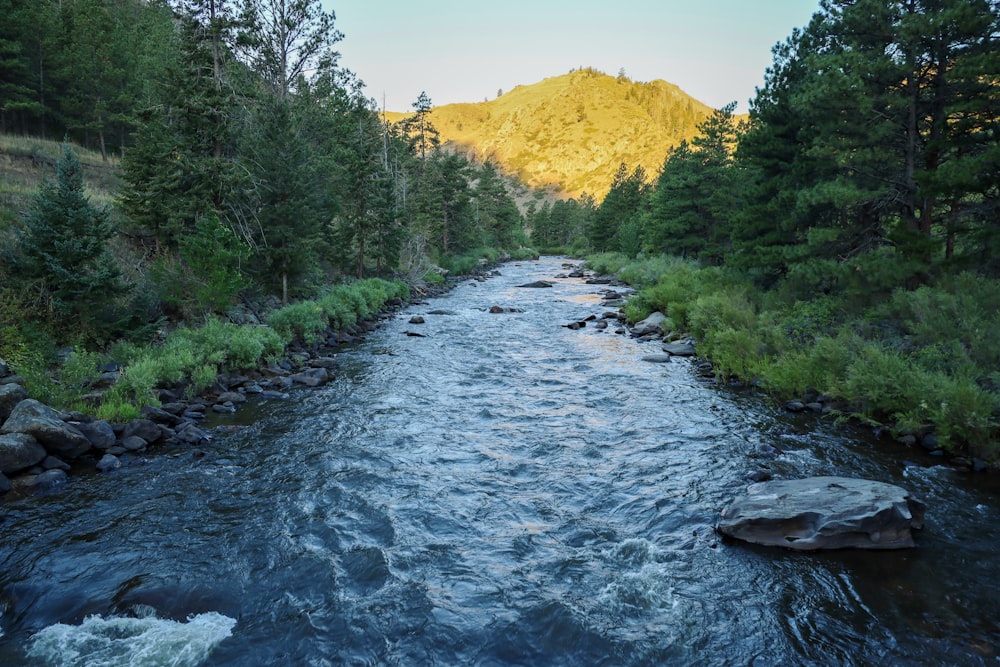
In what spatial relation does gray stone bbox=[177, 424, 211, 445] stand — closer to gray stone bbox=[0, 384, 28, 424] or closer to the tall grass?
gray stone bbox=[0, 384, 28, 424]

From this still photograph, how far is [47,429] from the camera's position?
9594 millimetres

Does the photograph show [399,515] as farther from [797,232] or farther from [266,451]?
[797,232]

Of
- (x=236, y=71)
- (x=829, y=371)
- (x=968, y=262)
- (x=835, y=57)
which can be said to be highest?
(x=236, y=71)

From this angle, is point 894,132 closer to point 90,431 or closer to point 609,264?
point 90,431

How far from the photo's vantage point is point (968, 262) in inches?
567

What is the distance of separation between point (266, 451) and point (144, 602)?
4.65 meters

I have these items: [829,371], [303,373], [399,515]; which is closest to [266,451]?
[399,515]

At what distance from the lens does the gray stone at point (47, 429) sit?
9484mm

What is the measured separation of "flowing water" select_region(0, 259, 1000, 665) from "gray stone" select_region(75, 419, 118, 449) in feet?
3.09

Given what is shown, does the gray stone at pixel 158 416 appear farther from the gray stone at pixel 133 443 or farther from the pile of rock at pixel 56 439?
the gray stone at pixel 133 443

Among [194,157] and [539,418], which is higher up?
[194,157]

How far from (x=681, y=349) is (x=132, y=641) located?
18269mm

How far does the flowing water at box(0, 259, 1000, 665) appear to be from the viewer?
5.89m

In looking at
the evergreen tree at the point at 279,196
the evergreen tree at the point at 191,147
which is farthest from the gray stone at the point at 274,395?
the evergreen tree at the point at 279,196
